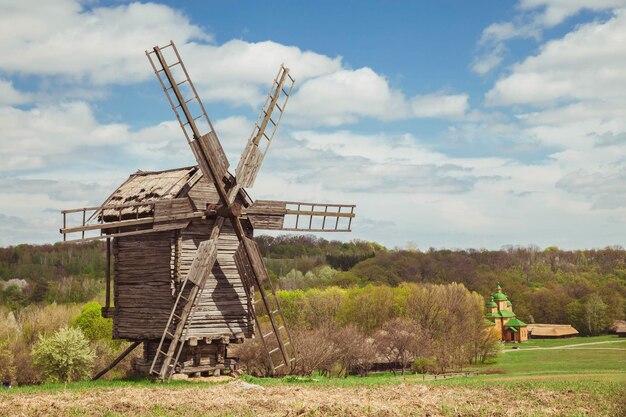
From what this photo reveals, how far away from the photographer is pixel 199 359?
87.8ft

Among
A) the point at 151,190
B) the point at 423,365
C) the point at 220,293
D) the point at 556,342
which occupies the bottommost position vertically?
the point at 556,342

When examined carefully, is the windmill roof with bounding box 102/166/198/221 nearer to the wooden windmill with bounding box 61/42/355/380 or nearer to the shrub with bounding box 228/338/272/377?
the wooden windmill with bounding box 61/42/355/380

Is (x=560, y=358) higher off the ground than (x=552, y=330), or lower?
lower

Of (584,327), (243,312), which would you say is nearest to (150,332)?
(243,312)

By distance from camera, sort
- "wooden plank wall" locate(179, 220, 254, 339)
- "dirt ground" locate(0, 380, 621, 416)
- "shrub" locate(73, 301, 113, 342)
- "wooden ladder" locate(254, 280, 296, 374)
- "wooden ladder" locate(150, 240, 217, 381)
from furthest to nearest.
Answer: "shrub" locate(73, 301, 113, 342) < "wooden ladder" locate(254, 280, 296, 374) < "wooden plank wall" locate(179, 220, 254, 339) < "wooden ladder" locate(150, 240, 217, 381) < "dirt ground" locate(0, 380, 621, 416)

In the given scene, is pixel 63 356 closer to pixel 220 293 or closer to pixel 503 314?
pixel 220 293

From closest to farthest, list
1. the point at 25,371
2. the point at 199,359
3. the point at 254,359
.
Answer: the point at 199,359 < the point at 254,359 < the point at 25,371

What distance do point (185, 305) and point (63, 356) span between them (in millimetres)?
8301

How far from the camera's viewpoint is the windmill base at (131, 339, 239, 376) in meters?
26.4

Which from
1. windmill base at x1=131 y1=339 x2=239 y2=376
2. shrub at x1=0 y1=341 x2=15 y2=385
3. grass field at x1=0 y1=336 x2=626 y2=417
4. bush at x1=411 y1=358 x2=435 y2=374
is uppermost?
windmill base at x1=131 y1=339 x2=239 y2=376

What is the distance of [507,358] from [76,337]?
44587 mm

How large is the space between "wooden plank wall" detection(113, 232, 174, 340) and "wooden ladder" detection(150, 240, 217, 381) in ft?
1.93

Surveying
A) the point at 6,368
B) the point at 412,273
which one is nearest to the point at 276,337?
the point at 6,368

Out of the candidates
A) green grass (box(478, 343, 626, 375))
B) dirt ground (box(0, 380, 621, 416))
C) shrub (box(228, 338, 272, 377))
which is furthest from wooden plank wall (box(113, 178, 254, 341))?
green grass (box(478, 343, 626, 375))
